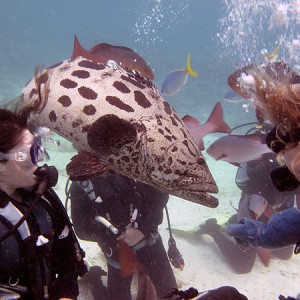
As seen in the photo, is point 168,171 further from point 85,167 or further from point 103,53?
point 103,53

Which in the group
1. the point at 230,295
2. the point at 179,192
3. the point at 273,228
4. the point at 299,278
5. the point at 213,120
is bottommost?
the point at 299,278

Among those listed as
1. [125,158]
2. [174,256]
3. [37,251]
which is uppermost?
[125,158]

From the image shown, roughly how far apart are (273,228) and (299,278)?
371 cm

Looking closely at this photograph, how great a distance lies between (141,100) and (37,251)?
1.35 metres

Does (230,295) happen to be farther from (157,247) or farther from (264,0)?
(264,0)

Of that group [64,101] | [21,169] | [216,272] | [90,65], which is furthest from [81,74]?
[216,272]

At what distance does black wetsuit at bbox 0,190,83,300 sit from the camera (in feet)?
6.75

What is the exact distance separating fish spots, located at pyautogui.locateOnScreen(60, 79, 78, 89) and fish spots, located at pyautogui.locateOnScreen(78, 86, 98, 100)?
62 mm

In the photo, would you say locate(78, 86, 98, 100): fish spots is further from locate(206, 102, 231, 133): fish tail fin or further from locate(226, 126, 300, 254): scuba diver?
locate(206, 102, 231, 133): fish tail fin

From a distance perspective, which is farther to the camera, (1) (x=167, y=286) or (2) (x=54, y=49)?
(2) (x=54, y=49)

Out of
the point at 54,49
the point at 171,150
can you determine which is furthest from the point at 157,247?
the point at 54,49

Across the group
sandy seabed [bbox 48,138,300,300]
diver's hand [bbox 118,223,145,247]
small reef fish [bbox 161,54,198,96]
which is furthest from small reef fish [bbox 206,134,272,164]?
small reef fish [bbox 161,54,198,96]

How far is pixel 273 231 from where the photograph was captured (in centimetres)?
230

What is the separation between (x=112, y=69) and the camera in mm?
2078
